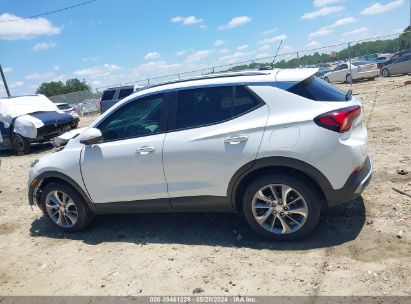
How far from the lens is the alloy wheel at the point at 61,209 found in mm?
5258

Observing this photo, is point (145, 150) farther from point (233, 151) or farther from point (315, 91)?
point (315, 91)

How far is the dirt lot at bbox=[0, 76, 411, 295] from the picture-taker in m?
3.54

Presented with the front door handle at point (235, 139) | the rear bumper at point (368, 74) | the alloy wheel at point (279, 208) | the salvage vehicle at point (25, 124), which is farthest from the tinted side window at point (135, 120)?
the rear bumper at point (368, 74)

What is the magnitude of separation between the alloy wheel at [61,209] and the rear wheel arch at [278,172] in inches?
90.1

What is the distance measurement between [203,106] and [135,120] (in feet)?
2.88

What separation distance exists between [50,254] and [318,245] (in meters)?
3.18

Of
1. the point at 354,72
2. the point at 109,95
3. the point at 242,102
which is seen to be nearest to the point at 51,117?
the point at 109,95

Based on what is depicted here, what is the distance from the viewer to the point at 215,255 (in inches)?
166

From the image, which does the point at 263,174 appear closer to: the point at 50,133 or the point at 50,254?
the point at 50,254

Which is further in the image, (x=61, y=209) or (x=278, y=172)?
(x=61, y=209)

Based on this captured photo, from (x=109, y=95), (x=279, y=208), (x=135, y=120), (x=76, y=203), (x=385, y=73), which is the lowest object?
(x=385, y=73)

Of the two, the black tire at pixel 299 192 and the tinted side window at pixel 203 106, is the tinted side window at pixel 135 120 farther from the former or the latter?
the black tire at pixel 299 192

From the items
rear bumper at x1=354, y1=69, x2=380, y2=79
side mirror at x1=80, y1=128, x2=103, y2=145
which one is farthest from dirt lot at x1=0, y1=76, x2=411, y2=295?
rear bumper at x1=354, y1=69, x2=380, y2=79

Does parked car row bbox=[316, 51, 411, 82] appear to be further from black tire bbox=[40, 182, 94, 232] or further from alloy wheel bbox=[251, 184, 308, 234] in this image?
alloy wheel bbox=[251, 184, 308, 234]
